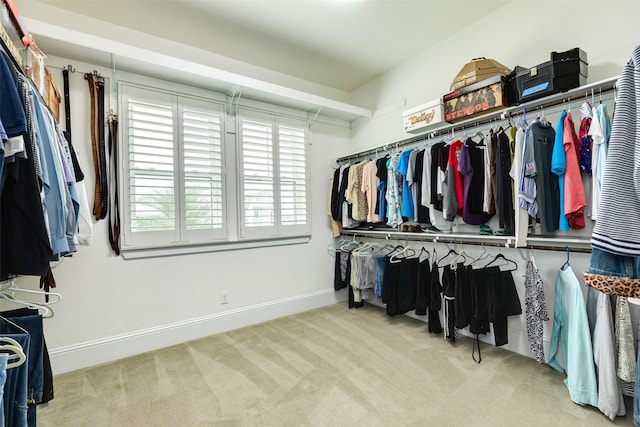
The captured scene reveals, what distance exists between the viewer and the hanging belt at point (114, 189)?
2.56 meters

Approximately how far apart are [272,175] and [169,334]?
6.36 ft

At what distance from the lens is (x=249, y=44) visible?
120 inches

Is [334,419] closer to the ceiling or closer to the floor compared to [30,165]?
closer to the floor

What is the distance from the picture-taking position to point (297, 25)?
2.77 m

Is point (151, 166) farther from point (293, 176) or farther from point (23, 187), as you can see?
point (23, 187)

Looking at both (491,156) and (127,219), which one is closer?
(491,156)

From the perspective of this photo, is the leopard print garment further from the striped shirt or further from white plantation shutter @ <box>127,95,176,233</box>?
white plantation shutter @ <box>127,95,176,233</box>

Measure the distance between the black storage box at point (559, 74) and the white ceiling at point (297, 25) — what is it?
3.19 ft

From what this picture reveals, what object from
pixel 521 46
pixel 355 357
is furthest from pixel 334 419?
pixel 521 46

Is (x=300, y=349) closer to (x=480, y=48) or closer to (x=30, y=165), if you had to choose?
(x=30, y=165)

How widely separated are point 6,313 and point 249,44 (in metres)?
2.88

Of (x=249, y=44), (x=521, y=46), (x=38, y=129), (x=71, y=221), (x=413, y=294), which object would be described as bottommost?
(x=413, y=294)

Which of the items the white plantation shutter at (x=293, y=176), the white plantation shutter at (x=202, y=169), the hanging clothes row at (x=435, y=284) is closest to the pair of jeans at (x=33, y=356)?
the white plantation shutter at (x=202, y=169)

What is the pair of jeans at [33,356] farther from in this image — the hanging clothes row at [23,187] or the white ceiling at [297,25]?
the white ceiling at [297,25]
